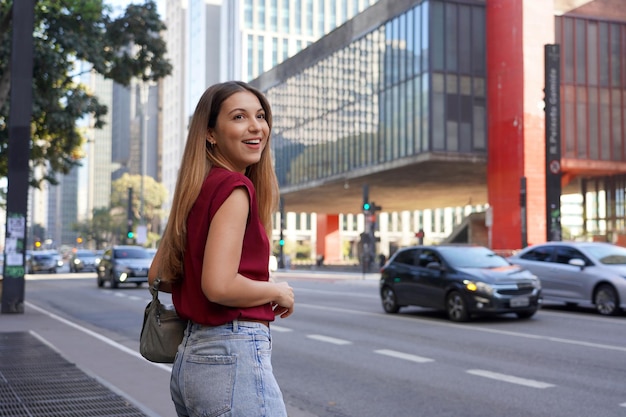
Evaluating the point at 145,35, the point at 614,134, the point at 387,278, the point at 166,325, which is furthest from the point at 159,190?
the point at 166,325

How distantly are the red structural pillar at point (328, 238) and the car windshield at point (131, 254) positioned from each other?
45669 millimetres

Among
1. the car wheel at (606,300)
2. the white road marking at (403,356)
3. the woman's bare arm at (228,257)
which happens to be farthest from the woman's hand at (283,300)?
the car wheel at (606,300)

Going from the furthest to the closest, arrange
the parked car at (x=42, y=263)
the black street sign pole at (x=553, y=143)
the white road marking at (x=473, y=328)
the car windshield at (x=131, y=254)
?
1. the parked car at (x=42, y=263)
2. the car windshield at (x=131, y=254)
3. the black street sign pole at (x=553, y=143)
4. the white road marking at (x=473, y=328)

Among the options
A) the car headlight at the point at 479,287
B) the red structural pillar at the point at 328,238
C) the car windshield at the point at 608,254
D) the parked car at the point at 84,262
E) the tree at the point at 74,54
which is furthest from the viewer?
the red structural pillar at the point at 328,238

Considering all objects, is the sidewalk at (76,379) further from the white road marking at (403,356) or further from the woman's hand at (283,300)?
the woman's hand at (283,300)

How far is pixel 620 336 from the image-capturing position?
11.6 metres

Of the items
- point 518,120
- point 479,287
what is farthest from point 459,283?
point 518,120

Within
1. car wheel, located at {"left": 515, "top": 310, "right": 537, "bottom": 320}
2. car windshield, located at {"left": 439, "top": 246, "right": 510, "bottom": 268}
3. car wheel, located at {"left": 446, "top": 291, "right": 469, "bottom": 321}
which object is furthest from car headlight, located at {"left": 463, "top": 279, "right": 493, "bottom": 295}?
car wheel, located at {"left": 515, "top": 310, "right": 537, "bottom": 320}

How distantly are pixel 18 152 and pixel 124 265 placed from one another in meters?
→ 13.9

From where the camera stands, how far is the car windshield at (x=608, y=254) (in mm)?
15742

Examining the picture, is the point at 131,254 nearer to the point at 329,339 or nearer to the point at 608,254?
the point at 608,254

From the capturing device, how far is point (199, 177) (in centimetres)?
239

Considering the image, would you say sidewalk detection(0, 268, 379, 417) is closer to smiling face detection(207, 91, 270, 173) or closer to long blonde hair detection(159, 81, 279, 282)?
long blonde hair detection(159, 81, 279, 282)

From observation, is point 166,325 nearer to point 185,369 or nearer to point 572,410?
point 185,369
